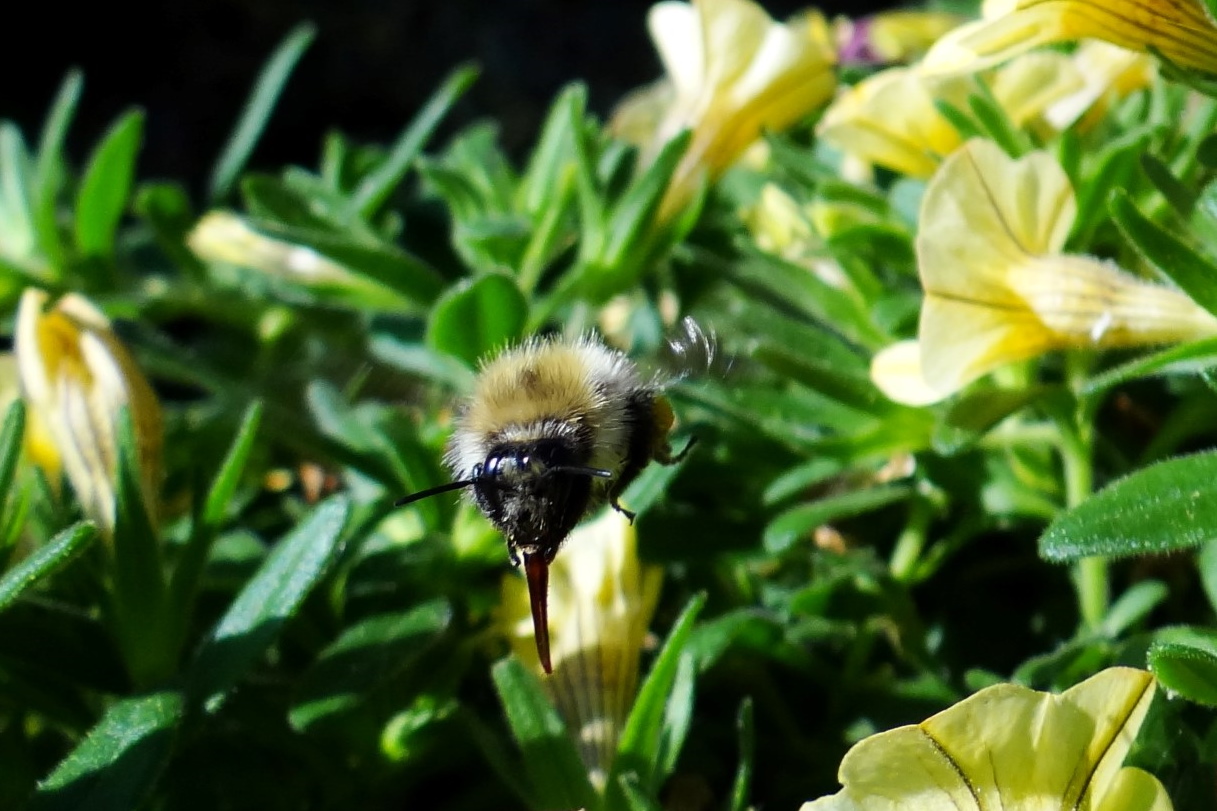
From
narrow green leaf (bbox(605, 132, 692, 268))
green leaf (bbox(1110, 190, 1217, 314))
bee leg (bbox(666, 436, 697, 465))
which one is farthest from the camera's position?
narrow green leaf (bbox(605, 132, 692, 268))

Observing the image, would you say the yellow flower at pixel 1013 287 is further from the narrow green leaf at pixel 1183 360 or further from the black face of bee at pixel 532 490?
the black face of bee at pixel 532 490

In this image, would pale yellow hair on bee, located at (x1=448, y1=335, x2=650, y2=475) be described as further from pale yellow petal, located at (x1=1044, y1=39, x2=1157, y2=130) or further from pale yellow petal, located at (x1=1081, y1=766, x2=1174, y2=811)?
pale yellow petal, located at (x1=1044, y1=39, x2=1157, y2=130)

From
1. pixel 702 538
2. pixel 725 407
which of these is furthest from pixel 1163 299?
pixel 702 538

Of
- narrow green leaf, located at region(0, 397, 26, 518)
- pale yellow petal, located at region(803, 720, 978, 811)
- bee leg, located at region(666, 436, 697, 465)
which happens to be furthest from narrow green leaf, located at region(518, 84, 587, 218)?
pale yellow petal, located at region(803, 720, 978, 811)

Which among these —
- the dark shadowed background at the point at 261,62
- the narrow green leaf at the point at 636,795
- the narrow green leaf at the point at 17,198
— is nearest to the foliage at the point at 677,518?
the narrow green leaf at the point at 636,795

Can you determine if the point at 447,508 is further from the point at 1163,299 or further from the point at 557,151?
the point at 1163,299

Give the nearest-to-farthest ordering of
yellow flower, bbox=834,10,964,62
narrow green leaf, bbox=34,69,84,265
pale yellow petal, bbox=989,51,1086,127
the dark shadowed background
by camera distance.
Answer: pale yellow petal, bbox=989,51,1086,127 < narrow green leaf, bbox=34,69,84,265 < yellow flower, bbox=834,10,964,62 < the dark shadowed background

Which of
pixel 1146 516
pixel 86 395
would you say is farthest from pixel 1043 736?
pixel 86 395
